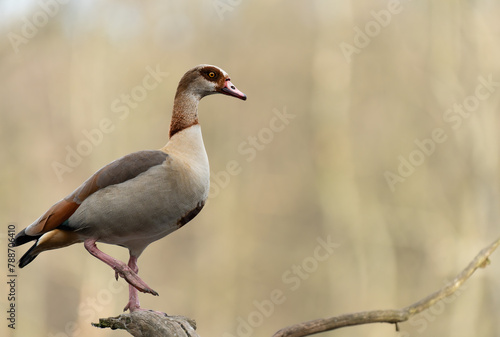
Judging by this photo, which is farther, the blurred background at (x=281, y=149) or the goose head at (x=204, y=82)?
the blurred background at (x=281, y=149)

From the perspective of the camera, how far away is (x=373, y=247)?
1362cm

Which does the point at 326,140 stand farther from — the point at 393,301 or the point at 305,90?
the point at 393,301

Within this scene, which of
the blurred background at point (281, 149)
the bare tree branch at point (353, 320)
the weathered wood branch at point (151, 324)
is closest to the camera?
the bare tree branch at point (353, 320)

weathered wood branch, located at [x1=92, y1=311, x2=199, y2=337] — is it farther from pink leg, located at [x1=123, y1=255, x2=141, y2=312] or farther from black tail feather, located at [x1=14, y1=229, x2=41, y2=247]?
black tail feather, located at [x1=14, y1=229, x2=41, y2=247]

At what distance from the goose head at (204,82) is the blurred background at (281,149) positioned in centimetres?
624

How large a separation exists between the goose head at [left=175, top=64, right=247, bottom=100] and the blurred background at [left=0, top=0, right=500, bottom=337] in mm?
6238

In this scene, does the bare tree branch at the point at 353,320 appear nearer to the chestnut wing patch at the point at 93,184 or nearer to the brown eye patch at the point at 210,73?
the chestnut wing patch at the point at 93,184

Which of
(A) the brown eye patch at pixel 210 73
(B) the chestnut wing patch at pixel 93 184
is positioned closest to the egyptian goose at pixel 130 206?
(B) the chestnut wing patch at pixel 93 184

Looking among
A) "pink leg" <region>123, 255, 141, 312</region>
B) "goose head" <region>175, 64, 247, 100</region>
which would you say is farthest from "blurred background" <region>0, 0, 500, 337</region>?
"goose head" <region>175, 64, 247, 100</region>

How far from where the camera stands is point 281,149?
553 inches

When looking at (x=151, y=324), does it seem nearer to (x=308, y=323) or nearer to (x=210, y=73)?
(x=308, y=323)

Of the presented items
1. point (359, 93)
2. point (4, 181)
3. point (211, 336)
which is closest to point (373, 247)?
point (359, 93)

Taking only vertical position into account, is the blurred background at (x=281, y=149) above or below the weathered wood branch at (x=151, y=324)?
above

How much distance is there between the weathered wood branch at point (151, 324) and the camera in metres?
3.45
